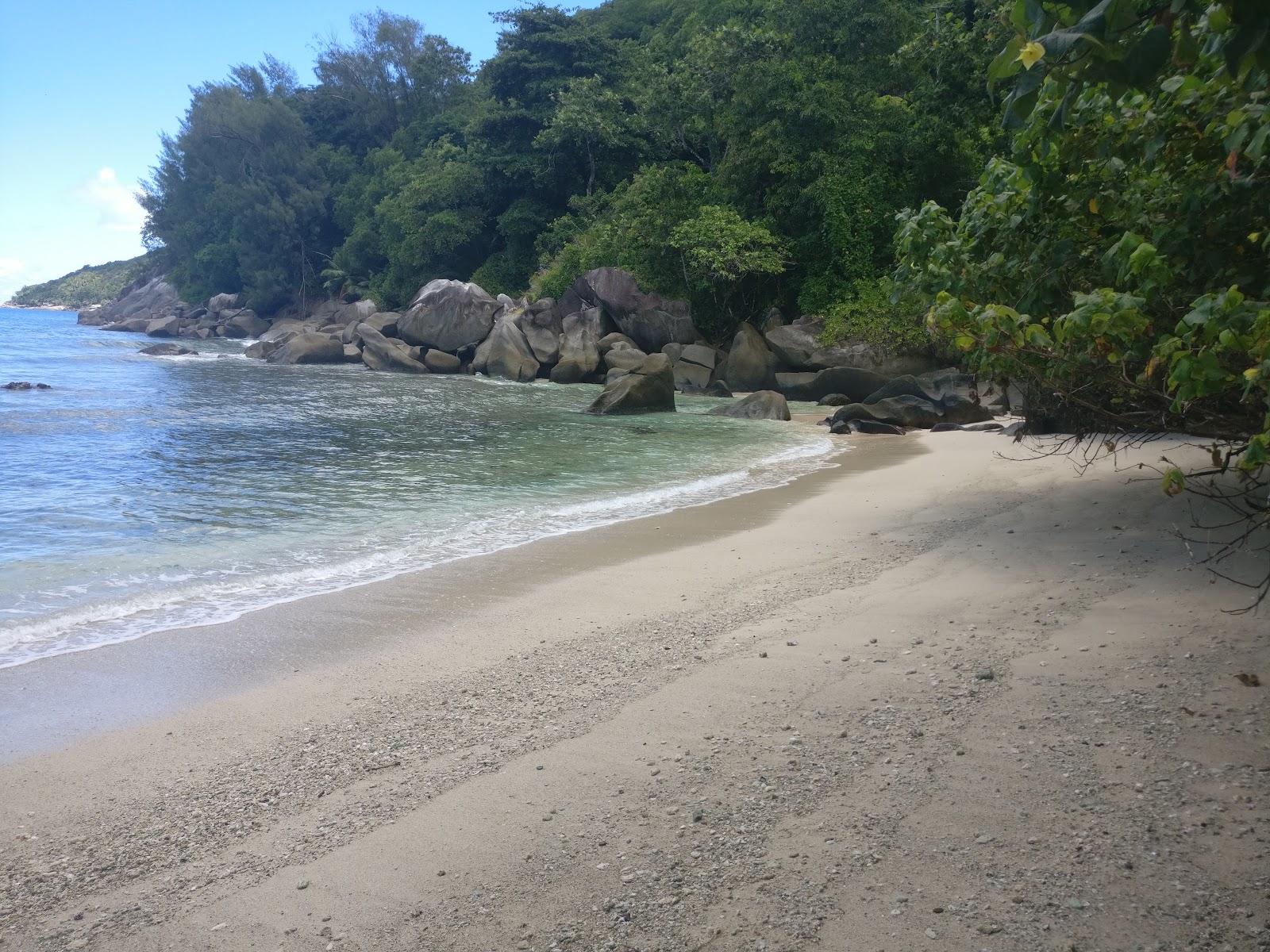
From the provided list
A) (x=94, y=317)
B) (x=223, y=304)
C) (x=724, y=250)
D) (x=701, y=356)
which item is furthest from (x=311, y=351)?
(x=94, y=317)

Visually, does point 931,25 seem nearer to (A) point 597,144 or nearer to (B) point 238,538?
(A) point 597,144

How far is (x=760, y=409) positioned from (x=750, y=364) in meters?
5.43

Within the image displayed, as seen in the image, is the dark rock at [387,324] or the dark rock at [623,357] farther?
the dark rock at [387,324]

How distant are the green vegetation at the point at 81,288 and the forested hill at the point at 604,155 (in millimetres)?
56297

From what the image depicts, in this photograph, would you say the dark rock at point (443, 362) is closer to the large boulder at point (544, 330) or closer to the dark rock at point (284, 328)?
the large boulder at point (544, 330)

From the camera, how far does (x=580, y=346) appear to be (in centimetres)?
2653

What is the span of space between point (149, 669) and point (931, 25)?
23780 mm

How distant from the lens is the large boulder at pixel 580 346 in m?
26.1

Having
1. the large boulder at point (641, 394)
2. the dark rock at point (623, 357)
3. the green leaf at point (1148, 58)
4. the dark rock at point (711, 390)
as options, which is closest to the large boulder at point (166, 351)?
the dark rock at point (623, 357)

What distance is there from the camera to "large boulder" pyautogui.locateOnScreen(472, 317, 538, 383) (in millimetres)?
27375

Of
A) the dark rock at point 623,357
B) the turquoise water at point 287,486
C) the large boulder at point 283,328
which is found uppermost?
the large boulder at point 283,328

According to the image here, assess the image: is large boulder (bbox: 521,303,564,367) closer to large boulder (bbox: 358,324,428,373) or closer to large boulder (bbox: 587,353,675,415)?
large boulder (bbox: 358,324,428,373)

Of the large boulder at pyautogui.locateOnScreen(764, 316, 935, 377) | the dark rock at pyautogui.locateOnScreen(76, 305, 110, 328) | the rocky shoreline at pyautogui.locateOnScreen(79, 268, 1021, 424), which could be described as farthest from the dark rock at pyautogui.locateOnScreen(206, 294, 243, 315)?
the large boulder at pyautogui.locateOnScreen(764, 316, 935, 377)

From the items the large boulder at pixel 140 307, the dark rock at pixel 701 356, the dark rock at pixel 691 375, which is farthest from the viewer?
the large boulder at pixel 140 307
